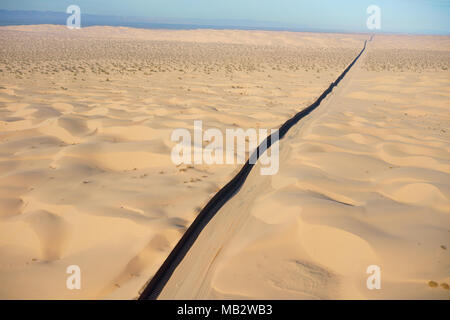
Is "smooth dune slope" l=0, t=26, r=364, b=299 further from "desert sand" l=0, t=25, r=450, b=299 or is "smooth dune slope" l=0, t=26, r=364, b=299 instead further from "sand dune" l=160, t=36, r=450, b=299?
"sand dune" l=160, t=36, r=450, b=299

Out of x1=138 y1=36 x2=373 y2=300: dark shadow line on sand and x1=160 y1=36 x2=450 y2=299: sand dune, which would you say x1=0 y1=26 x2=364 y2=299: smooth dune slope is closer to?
x1=138 y1=36 x2=373 y2=300: dark shadow line on sand

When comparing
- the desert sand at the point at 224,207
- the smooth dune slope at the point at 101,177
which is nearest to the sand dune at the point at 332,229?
the desert sand at the point at 224,207

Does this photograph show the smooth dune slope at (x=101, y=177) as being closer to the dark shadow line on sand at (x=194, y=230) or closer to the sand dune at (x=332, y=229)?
the dark shadow line on sand at (x=194, y=230)

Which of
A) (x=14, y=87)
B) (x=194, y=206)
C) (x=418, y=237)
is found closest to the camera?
(x=418, y=237)

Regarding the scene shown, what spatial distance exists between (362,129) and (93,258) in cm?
562

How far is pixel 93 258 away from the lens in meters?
2.74

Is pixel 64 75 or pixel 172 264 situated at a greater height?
pixel 64 75

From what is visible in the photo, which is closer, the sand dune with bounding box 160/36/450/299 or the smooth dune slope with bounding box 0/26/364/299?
the sand dune with bounding box 160/36/450/299

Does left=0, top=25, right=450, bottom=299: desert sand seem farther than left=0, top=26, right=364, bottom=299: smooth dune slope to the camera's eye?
No

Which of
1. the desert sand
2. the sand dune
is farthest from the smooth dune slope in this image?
the sand dune

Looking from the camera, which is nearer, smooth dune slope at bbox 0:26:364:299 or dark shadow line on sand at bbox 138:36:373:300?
dark shadow line on sand at bbox 138:36:373:300
